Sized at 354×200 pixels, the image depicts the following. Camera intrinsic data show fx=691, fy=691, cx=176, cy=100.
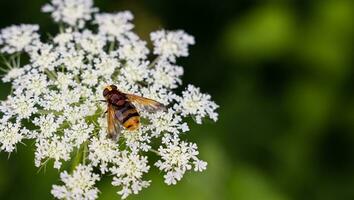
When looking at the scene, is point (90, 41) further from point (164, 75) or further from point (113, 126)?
point (113, 126)

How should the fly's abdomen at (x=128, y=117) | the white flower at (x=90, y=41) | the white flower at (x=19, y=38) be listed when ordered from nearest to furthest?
1. the fly's abdomen at (x=128, y=117)
2. the white flower at (x=90, y=41)
3. the white flower at (x=19, y=38)

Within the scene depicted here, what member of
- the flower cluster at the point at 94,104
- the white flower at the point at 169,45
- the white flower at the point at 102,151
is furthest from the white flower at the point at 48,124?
the white flower at the point at 169,45

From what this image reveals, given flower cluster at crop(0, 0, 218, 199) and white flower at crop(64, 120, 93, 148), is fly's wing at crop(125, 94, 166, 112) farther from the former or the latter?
white flower at crop(64, 120, 93, 148)

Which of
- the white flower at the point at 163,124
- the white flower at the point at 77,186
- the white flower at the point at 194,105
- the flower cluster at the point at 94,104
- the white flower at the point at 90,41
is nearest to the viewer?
the white flower at the point at 77,186

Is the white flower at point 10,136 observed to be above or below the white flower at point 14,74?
below

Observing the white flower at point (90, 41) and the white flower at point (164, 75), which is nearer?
the white flower at point (164, 75)

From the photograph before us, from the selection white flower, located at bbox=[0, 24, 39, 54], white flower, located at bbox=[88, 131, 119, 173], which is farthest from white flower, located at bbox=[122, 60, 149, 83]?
white flower, located at bbox=[0, 24, 39, 54]

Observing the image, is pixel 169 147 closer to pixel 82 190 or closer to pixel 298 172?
pixel 82 190

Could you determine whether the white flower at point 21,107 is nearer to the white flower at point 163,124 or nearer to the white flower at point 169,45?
the white flower at point 163,124
